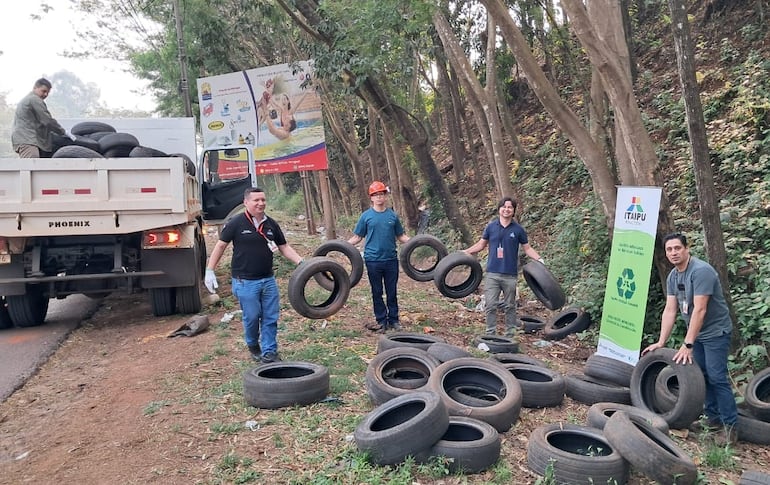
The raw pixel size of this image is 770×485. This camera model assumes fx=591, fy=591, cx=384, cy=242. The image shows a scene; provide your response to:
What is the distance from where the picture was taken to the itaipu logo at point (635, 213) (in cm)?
606

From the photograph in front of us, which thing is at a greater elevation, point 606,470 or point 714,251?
point 714,251

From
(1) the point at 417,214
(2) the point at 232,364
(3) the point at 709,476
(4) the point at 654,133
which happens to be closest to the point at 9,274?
(2) the point at 232,364

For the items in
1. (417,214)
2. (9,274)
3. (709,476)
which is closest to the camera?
(709,476)

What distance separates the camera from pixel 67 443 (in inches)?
181

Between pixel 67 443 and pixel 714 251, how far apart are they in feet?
20.8

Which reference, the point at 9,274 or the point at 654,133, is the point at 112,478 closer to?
the point at 9,274

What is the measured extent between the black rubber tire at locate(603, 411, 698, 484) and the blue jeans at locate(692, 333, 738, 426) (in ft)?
4.44

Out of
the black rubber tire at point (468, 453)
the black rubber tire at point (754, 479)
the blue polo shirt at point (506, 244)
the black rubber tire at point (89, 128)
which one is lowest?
the black rubber tire at point (754, 479)

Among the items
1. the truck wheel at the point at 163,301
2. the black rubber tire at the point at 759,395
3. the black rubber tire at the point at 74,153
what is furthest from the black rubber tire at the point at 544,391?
the black rubber tire at the point at 74,153

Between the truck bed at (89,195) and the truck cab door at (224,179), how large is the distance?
3.34 m

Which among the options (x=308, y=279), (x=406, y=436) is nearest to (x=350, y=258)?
(x=308, y=279)

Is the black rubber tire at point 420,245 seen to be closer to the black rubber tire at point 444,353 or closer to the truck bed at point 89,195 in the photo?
the black rubber tire at point 444,353

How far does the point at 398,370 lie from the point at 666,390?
2.53 m

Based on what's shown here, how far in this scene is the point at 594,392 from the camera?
5719 mm
